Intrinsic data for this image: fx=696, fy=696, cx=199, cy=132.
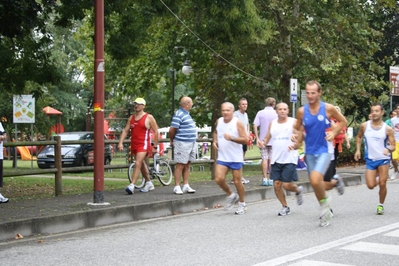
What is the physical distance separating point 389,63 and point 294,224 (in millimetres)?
23509

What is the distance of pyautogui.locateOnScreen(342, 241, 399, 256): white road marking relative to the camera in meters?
7.71

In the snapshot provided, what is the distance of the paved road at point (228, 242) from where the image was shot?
24.2 ft

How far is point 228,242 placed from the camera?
849 centimetres

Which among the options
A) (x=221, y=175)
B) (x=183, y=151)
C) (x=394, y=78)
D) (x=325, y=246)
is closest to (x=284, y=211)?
(x=221, y=175)

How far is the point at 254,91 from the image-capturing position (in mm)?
27094

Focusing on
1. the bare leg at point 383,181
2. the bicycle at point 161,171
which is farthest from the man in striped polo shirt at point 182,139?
the bare leg at point 383,181

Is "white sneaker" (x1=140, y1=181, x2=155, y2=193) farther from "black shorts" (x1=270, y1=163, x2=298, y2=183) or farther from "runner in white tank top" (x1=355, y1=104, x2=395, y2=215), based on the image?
"runner in white tank top" (x1=355, y1=104, x2=395, y2=215)

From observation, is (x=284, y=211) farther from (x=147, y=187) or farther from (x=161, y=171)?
(x=161, y=171)

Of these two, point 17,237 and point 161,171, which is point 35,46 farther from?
point 17,237

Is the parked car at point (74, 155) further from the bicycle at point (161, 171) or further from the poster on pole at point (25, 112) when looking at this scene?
the bicycle at point (161, 171)

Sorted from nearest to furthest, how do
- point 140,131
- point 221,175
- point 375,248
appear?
point 375,248, point 221,175, point 140,131

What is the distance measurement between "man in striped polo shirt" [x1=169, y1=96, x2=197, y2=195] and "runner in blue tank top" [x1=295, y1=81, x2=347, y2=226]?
4.11 meters

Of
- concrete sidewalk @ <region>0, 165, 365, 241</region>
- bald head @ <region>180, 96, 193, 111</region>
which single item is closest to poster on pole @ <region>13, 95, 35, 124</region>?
concrete sidewalk @ <region>0, 165, 365, 241</region>

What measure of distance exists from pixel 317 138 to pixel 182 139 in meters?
4.39
